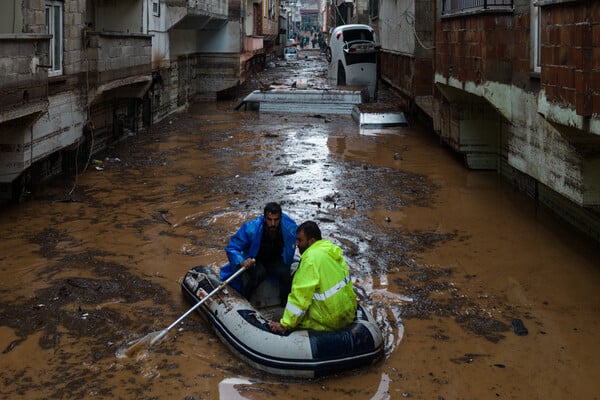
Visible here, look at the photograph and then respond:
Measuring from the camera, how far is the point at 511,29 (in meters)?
10.3

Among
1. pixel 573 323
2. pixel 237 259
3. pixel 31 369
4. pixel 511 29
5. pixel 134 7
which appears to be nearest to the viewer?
pixel 31 369

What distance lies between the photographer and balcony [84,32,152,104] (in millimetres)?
13133

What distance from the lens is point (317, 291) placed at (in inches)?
222

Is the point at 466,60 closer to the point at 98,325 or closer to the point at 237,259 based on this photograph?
the point at 237,259

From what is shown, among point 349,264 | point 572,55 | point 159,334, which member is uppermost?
point 572,55

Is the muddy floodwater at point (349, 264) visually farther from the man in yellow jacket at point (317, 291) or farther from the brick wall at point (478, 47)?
the brick wall at point (478, 47)

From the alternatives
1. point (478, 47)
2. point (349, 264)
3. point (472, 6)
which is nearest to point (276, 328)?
point (349, 264)

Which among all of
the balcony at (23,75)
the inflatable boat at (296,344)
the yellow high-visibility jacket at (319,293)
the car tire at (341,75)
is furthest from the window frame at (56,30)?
the car tire at (341,75)

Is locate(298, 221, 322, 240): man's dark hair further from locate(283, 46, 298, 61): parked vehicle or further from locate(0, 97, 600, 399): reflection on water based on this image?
locate(283, 46, 298, 61): parked vehicle

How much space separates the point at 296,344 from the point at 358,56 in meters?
25.3

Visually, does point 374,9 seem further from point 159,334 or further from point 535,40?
point 159,334

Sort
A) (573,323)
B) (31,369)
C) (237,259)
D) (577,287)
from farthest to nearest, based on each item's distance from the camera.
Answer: (577,287)
(573,323)
(237,259)
(31,369)

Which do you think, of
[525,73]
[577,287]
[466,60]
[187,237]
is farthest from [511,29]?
[187,237]

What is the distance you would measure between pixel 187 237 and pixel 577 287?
5.31m
